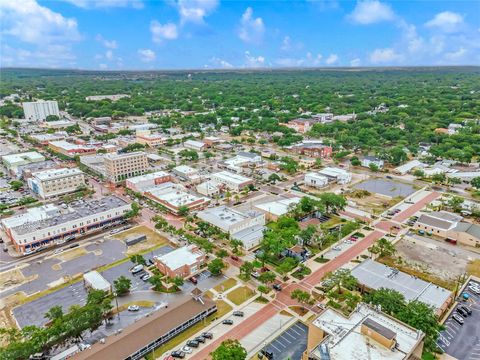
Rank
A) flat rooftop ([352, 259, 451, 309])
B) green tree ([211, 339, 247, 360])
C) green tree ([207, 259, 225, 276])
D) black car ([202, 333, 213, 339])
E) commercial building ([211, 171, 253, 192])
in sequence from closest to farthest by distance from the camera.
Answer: green tree ([211, 339, 247, 360]) → black car ([202, 333, 213, 339]) → flat rooftop ([352, 259, 451, 309]) → green tree ([207, 259, 225, 276]) → commercial building ([211, 171, 253, 192])

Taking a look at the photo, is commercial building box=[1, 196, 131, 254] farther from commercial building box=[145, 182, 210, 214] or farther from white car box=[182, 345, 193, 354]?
white car box=[182, 345, 193, 354]

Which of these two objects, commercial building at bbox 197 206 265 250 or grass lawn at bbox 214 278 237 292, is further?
commercial building at bbox 197 206 265 250

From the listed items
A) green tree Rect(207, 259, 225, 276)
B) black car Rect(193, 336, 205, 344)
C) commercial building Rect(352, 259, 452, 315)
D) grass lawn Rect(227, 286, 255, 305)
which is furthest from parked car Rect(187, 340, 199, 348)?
commercial building Rect(352, 259, 452, 315)

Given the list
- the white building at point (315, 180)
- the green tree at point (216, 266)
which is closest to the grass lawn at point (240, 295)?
the green tree at point (216, 266)

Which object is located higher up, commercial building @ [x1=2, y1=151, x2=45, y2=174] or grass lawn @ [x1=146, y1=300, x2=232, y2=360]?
commercial building @ [x1=2, y1=151, x2=45, y2=174]

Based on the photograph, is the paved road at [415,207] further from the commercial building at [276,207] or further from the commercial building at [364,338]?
the commercial building at [364,338]

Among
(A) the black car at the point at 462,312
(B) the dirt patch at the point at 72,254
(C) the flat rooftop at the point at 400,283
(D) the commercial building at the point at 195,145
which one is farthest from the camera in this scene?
(D) the commercial building at the point at 195,145
